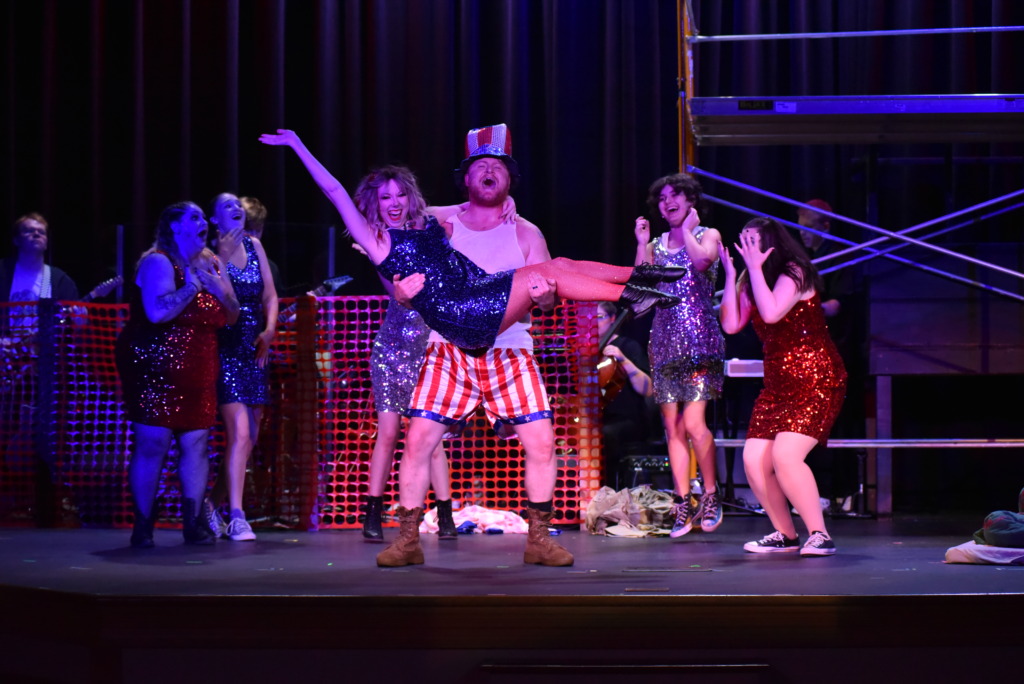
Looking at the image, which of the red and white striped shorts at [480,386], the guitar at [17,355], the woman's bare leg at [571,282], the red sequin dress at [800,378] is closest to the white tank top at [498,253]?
the red and white striped shorts at [480,386]

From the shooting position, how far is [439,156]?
837 cm

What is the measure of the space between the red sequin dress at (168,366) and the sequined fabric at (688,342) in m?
2.38

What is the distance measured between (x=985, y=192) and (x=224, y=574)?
6.40m

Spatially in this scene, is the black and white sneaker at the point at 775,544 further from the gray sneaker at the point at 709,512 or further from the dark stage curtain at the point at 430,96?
the dark stage curtain at the point at 430,96

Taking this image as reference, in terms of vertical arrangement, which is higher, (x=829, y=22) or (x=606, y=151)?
(x=829, y=22)

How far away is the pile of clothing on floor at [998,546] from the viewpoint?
4191 millimetres

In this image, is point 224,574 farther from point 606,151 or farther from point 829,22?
point 829,22

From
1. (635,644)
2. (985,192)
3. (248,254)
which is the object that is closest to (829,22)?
(985,192)

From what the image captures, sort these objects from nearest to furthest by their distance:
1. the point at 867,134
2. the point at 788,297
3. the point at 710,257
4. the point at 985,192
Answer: the point at 788,297, the point at 710,257, the point at 867,134, the point at 985,192

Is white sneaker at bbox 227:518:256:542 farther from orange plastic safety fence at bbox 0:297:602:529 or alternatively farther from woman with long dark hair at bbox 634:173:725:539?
woman with long dark hair at bbox 634:173:725:539

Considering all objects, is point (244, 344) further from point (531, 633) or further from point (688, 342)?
point (531, 633)

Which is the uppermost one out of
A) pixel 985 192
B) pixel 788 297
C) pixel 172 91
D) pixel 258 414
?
pixel 172 91

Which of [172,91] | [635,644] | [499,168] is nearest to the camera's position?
[635,644]

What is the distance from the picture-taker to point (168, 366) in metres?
5.07
